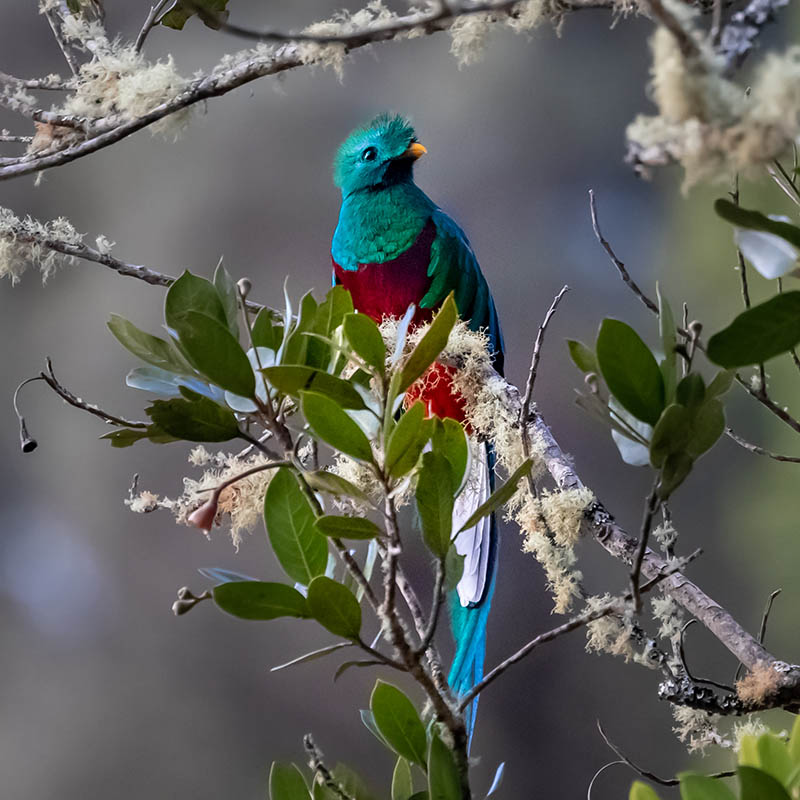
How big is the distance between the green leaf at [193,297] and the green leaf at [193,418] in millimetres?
59

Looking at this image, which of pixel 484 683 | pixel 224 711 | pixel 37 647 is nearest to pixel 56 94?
pixel 37 647

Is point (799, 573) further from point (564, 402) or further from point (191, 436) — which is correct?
point (191, 436)

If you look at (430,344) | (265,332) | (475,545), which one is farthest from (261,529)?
(430,344)

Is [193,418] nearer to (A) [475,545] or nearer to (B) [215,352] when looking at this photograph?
(B) [215,352]

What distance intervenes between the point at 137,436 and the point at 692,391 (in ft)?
1.41

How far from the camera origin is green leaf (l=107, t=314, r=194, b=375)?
68 centimetres

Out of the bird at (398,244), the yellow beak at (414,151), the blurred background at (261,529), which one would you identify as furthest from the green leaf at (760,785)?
the yellow beak at (414,151)

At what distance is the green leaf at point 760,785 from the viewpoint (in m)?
0.45

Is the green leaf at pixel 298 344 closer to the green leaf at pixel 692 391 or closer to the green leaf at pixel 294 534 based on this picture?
the green leaf at pixel 294 534

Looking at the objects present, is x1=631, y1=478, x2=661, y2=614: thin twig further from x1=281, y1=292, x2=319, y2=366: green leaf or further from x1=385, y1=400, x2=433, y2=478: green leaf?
x1=281, y1=292, x2=319, y2=366: green leaf

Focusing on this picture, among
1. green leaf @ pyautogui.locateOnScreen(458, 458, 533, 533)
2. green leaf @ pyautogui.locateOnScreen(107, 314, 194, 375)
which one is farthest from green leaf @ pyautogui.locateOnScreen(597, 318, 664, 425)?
green leaf @ pyautogui.locateOnScreen(107, 314, 194, 375)

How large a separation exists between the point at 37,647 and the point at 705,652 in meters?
1.05

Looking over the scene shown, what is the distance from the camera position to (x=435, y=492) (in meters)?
0.58

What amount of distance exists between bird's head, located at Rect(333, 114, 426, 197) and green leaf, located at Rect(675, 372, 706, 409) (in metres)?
1.00
